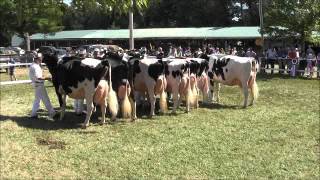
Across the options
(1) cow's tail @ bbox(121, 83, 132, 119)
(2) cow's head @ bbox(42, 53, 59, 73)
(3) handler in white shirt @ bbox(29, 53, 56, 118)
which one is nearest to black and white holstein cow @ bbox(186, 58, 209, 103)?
(1) cow's tail @ bbox(121, 83, 132, 119)

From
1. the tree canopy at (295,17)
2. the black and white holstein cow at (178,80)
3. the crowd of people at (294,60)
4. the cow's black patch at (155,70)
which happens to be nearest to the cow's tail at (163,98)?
the cow's black patch at (155,70)

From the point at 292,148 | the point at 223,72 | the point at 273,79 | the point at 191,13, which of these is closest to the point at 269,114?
the point at 223,72

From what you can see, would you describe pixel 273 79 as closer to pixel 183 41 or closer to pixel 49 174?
pixel 49 174

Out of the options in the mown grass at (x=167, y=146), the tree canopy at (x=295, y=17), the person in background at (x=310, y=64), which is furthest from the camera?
the tree canopy at (x=295, y=17)

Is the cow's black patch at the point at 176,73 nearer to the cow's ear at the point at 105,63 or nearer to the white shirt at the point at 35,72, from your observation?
the cow's ear at the point at 105,63

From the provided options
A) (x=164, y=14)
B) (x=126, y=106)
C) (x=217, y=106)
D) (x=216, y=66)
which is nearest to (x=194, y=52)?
(x=216, y=66)

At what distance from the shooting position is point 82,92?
1214 centimetres

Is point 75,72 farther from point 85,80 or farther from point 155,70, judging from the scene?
point 155,70

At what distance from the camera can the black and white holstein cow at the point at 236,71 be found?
16.3 m

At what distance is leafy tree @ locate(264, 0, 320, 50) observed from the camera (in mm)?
30766

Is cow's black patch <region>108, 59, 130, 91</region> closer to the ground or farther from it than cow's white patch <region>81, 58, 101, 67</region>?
closer to the ground

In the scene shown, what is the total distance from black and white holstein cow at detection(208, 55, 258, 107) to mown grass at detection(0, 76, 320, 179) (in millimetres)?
1414

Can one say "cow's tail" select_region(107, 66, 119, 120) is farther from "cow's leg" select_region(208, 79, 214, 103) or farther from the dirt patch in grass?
"cow's leg" select_region(208, 79, 214, 103)

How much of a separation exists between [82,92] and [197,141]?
3.09 meters
